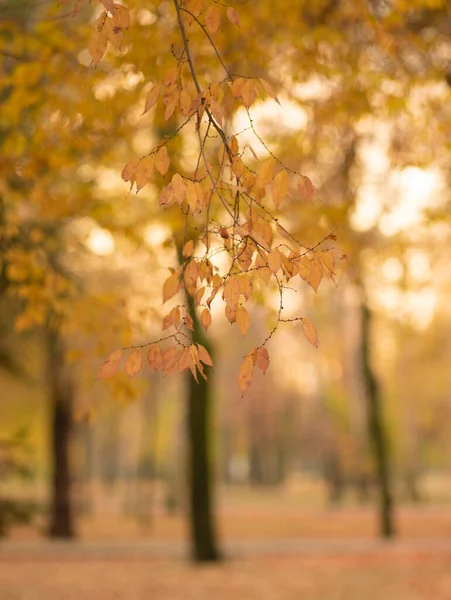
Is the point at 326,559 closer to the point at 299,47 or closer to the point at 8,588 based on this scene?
the point at 8,588

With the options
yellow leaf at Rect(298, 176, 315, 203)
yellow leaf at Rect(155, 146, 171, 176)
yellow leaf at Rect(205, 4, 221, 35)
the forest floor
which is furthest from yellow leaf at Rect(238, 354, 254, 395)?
the forest floor

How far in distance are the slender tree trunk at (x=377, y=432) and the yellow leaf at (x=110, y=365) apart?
13.5 meters

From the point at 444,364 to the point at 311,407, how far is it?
8.84 m

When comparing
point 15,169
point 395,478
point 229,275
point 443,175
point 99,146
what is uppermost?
point 443,175

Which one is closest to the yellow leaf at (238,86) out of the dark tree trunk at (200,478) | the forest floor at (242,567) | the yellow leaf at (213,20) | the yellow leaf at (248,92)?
the yellow leaf at (248,92)

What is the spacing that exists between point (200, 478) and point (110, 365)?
1003 centimetres

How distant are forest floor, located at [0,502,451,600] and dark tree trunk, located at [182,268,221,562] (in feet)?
1.35

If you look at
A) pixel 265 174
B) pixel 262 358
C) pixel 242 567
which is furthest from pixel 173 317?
pixel 242 567

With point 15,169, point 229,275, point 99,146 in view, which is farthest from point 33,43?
point 229,275

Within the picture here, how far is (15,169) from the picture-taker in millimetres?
5184

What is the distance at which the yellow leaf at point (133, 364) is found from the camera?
92.4 inches

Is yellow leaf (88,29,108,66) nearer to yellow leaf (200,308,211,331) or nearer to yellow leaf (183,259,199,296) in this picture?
yellow leaf (183,259,199,296)

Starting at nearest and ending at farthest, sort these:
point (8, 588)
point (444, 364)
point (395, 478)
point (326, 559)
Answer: point (8, 588) → point (326, 559) → point (444, 364) → point (395, 478)

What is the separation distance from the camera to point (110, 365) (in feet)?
7.68
